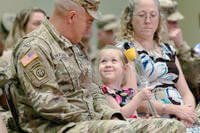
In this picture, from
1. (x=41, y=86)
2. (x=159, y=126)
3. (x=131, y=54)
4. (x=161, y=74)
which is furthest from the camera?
(x=161, y=74)

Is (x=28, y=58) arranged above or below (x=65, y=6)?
below

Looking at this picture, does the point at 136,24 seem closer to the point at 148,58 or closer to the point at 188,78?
the point at 148,58

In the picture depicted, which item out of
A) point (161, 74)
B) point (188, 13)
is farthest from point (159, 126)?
point (188, 13)

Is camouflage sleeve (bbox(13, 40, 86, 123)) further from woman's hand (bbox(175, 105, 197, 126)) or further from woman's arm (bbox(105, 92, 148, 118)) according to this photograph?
woman's hand (bbox(175, 105, 197, 126))

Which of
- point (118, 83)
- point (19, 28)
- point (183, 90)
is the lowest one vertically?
point (183, 90)

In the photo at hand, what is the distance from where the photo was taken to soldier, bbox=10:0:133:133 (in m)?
2.82

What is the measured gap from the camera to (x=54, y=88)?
2.85 m

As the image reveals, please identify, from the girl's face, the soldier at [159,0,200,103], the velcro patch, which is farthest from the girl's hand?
the soldier at [159,0,200,103]

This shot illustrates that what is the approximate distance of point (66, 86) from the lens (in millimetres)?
2982

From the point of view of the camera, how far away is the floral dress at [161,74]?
3992 mm

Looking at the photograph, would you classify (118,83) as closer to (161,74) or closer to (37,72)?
(161,74)

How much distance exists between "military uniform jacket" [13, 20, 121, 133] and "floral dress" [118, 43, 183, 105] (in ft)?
2.94

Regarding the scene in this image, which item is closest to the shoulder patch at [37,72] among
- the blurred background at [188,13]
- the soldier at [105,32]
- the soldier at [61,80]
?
the soldier at [61,80]

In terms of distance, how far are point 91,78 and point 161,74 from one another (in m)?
0.94
